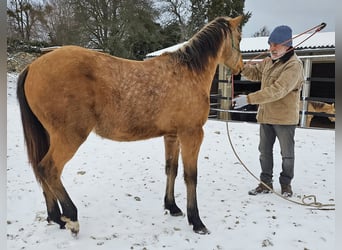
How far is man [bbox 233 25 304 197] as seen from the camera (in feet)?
9.98

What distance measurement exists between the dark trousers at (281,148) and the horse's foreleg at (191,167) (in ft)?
3.82

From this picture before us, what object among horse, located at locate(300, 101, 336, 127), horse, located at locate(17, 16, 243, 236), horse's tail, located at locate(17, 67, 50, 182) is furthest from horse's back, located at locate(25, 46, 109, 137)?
horse, located at locate(300, 101, 336, 127)

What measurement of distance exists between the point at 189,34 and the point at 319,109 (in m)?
12.9

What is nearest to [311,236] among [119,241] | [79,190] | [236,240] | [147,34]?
[236,240]

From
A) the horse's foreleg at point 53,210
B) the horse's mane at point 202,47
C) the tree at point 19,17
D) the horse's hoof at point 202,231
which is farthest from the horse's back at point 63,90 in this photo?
the horse's hoof at point 202,231

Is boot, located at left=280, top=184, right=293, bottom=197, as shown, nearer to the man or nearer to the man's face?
the man

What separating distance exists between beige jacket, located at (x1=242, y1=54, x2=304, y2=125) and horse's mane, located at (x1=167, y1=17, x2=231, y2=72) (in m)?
0.69

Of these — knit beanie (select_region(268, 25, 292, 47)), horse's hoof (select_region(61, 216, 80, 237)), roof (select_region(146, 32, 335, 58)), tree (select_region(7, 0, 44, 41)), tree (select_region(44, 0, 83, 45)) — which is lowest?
horse's hoof (select_region(61, 216, 80, 237))

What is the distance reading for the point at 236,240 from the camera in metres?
2.38

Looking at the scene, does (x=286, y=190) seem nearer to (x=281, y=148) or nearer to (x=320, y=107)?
(x=281, y=148)

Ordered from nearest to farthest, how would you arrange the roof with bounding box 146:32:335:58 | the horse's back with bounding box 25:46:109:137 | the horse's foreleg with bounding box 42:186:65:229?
the horse's back with bounding box 25:46:109:137, the horse's foreleg with bounding box 42:186:65:229, the roof with bounding box 146:32:335:58

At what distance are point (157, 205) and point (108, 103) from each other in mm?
1296

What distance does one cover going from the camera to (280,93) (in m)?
3.02

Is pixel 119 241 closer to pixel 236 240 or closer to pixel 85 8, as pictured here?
pixel 236 240
